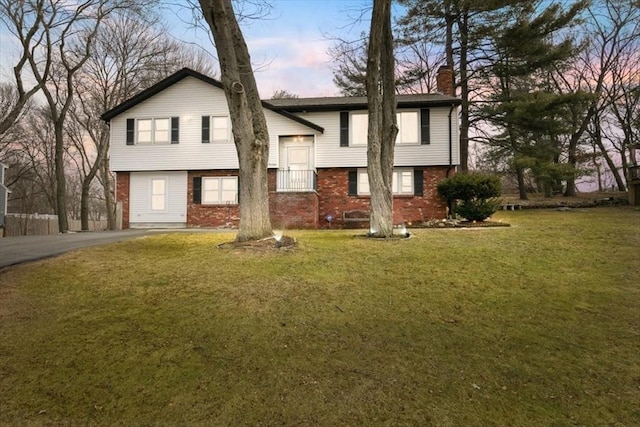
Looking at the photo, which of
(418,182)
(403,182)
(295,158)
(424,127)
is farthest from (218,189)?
(424,127)

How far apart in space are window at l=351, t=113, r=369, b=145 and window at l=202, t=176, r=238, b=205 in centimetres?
543

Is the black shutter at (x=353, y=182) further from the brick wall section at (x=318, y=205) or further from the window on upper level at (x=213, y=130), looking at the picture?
the window on upper level at (x=213, y=130)

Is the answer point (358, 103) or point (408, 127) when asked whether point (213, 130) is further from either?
point (408, 127)

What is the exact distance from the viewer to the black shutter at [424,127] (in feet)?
54.6

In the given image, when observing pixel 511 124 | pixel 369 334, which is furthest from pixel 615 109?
pixel 369 334

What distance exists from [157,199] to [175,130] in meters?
3.13

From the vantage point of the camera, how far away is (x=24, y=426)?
2678 millimetres

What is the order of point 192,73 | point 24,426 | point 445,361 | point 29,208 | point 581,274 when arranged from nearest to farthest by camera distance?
point 24,426, point 445,361, point 581,274, point 192,73, point 29,208

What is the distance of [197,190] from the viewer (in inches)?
680

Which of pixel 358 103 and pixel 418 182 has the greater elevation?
pixel 358 103

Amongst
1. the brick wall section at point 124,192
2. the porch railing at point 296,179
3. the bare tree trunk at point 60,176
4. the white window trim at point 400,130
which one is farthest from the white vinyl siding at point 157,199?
the white window trim at point 400,130

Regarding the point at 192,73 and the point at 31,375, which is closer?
the point at 31,375

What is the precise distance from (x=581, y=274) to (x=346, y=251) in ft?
12.7

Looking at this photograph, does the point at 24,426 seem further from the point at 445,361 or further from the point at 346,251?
the point at 346,251
